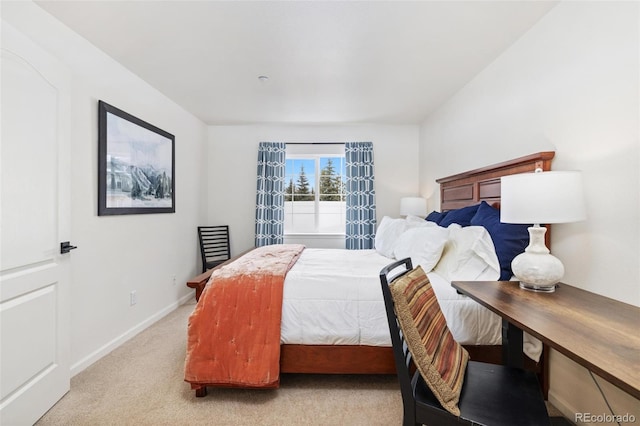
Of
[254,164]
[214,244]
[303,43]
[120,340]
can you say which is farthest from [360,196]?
[120,340]

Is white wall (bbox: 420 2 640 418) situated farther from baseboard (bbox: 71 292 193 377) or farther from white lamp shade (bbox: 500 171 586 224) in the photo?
baseboard (bbox: 71 292 193 377)

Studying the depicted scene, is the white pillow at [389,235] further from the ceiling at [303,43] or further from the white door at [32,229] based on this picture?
the white door at [32,229]

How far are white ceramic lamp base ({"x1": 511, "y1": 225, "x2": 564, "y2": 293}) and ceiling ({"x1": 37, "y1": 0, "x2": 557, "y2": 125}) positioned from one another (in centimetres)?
145

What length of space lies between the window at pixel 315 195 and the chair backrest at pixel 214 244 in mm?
933

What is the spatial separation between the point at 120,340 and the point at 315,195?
10.0 feet

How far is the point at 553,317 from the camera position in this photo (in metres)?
1.18

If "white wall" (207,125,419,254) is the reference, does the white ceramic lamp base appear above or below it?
below

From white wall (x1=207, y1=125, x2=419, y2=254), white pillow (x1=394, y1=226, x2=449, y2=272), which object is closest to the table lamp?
white pillow (x1=394, y1=226, x2=449, y2=272)

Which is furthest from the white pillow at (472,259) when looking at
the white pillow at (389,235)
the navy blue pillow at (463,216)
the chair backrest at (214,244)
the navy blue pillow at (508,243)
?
the chair backrest at (214,244)

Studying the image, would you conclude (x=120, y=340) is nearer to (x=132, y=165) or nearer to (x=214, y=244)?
(x=132, y=165)

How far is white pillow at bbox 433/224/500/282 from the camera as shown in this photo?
6.03 feet

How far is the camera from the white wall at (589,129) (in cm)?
139

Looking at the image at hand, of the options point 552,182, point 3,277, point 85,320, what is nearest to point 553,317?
point 552,182

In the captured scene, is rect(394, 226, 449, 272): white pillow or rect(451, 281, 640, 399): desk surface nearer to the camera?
rect(451, 281, 640, 399): desk surface
